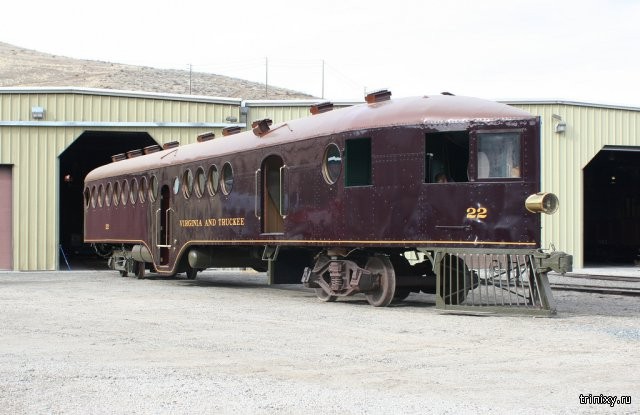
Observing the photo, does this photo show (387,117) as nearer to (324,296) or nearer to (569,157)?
(324,296)

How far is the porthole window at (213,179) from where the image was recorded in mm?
18578

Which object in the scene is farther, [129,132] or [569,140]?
[569,140]

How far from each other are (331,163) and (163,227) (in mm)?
7628

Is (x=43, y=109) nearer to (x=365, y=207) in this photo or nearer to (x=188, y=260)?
(x=188, y=260)

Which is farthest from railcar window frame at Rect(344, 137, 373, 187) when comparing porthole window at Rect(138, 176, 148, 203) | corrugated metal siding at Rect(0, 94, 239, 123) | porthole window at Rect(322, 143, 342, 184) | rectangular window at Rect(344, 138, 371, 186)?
corrugated metal siding at Rect(0, 94, 239, 123)

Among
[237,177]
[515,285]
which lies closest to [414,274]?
[515,285]

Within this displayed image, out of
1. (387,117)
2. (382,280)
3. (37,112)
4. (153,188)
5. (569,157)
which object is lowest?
(382,280)

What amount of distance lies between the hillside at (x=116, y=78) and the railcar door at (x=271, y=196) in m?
74.5

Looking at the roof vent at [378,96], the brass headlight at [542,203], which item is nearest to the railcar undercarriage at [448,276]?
the brass headlight at [542,203]

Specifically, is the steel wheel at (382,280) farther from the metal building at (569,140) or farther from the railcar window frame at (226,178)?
the metal building at (569,140)

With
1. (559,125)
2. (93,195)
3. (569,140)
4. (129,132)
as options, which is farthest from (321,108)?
(569,140)

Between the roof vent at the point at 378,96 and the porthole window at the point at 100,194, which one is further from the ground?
the roof vent at the point at 378,96

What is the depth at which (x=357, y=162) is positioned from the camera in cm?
1445

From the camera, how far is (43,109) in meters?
27.5
